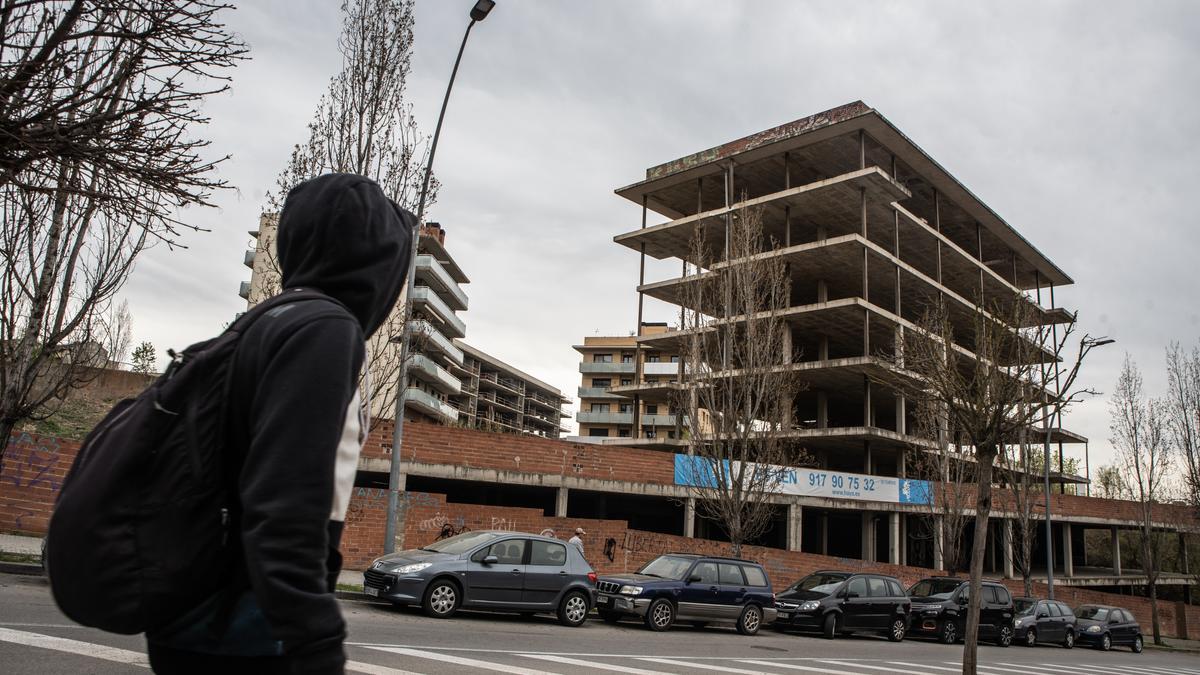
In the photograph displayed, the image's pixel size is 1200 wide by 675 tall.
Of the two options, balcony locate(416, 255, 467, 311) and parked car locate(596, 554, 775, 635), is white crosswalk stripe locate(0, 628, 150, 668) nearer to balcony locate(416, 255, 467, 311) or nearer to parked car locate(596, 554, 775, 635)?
parked car locate(596, 554, 775, 635)

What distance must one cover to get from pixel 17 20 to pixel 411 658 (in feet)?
21.0

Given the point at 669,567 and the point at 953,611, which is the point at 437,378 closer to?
the point at 953,611

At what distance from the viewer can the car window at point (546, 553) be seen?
48.0 feet

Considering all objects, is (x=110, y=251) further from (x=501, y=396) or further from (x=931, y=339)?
(x=501, y=396)

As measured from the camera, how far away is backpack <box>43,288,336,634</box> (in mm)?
1574

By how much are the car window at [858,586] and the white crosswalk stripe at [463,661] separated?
1298 cm

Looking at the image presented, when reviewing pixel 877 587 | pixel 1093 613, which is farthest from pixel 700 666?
pixel 1093 613

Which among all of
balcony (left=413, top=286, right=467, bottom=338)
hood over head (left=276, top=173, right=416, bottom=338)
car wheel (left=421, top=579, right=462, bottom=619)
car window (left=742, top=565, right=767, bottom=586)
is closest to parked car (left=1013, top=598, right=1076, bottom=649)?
car window (left=742, top=565, right=767, bottom=586)

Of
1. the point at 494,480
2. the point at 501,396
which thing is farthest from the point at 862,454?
the point at 501,396

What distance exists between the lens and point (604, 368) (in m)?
98.8

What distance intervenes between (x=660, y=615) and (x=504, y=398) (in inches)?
3620

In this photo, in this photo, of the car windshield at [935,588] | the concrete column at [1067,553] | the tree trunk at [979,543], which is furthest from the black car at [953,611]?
the concrete column at [1067,553]

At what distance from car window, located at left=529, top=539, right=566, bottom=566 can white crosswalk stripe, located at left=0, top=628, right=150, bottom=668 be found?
26.3ft

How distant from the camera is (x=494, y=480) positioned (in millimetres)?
25688
